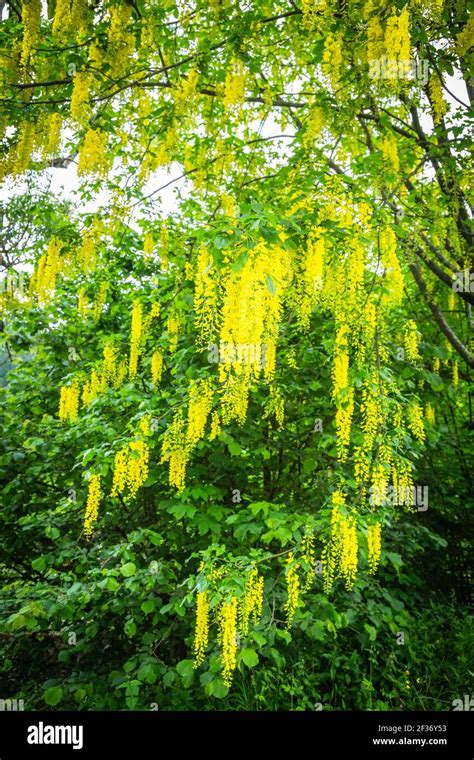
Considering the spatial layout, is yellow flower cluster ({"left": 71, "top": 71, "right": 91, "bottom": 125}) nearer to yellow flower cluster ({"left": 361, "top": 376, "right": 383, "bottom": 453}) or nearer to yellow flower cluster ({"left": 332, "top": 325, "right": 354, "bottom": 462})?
yellow flower cluster ({"left": 332, "top": 325, "right": 354, "bottom": 462})

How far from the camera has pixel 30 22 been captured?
314cm

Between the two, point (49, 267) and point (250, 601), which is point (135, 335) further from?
point (250, 601)

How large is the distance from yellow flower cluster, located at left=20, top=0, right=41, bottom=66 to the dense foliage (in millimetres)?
16

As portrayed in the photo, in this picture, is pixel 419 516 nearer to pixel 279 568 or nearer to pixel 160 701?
pixel 279 568

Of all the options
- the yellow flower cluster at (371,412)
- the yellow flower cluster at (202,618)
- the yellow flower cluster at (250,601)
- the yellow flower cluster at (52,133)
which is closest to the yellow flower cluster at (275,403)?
the yellow flower cluster at (371,412)

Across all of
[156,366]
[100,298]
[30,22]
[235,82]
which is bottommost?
[156,366]

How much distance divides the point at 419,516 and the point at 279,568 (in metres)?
2.58

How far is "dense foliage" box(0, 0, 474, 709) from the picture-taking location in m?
2.99

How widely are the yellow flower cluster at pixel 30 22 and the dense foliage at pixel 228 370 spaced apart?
0.02m

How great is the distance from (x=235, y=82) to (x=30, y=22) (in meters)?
1.17

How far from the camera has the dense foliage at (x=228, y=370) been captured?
118 inches

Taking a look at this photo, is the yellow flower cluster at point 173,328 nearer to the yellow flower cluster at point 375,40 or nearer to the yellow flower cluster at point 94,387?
the yellow flower cluster at point 94,387

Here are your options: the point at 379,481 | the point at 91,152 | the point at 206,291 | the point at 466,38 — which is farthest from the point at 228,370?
the point at 466,38
